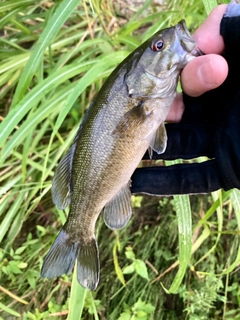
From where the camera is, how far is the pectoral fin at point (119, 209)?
4.08 ft

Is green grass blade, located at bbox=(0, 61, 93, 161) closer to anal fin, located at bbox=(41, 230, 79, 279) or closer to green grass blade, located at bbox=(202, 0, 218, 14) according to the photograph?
anal fin, located at bbox=(41, 230, 79, 279)

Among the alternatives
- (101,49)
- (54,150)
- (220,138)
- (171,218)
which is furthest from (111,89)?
(171,218)

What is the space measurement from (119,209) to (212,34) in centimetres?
61

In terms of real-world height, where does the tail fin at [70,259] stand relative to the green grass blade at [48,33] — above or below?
below

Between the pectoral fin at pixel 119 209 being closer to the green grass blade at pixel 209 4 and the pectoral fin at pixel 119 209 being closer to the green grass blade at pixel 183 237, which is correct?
the green grass blade at pixel 183 237

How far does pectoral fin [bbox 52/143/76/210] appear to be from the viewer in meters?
1.21

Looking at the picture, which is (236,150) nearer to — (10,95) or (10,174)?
(10,174)

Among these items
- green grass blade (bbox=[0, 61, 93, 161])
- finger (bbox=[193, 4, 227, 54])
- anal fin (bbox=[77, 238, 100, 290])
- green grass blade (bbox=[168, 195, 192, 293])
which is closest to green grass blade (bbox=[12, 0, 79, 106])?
green grass blade (bbox=[0, 61, 93, 161])

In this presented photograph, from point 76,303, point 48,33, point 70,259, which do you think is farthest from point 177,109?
point 76,303

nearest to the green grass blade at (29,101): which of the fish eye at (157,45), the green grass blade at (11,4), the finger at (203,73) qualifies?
the green grass blade at (11,4)

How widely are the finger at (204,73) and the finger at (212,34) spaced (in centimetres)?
12

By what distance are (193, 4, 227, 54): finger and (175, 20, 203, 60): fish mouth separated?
34 mm

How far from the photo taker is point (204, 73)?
0.98 meters

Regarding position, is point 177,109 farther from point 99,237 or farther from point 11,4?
point 99,237
